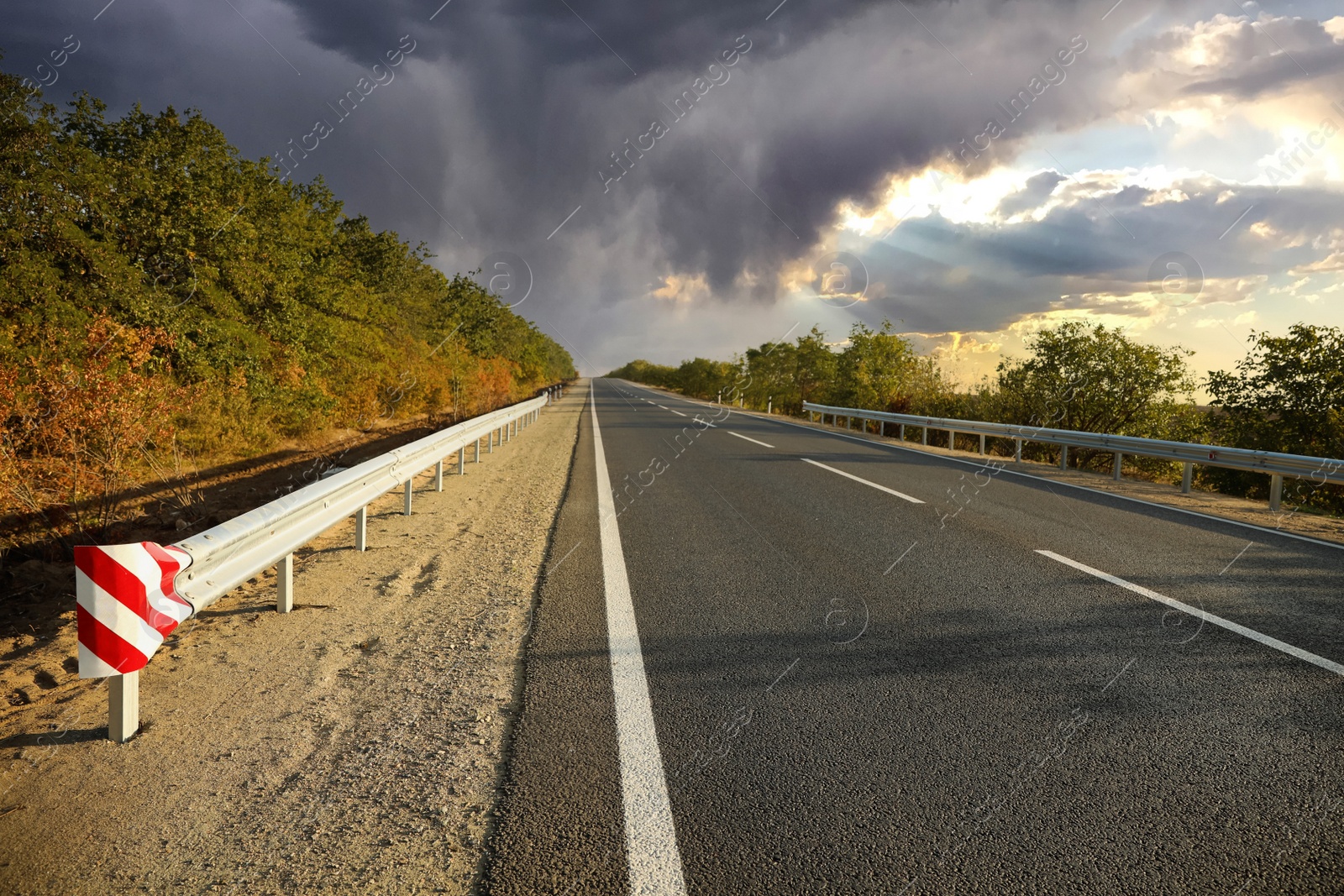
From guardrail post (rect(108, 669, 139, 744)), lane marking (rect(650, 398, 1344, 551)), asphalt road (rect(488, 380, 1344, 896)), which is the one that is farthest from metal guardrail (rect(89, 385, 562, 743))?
lane marking (rect(650, 398, 1344, 551))

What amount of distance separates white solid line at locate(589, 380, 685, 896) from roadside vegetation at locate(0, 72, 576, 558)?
7.20m

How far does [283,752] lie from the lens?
9.23ft

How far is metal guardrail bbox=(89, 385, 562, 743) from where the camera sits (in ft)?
9.68

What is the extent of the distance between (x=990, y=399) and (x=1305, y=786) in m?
23.9

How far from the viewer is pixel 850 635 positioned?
4.07 metres

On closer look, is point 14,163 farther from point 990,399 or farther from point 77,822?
point 990,399

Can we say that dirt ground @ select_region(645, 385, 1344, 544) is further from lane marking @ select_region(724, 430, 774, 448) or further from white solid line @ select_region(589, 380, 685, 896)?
white solid line @ select_region(589, 380, 685, 896)

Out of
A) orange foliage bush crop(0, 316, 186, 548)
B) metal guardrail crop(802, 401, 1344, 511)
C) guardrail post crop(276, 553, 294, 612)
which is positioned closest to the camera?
guardrail post crop(276, 553, 294, 612)

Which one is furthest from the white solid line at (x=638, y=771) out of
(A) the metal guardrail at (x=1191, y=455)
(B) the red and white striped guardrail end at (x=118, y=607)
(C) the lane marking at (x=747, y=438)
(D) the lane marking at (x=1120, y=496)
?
(C) the lane marking at (x=747, y=438)

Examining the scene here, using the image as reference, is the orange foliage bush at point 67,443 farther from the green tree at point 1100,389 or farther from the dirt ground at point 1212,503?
the green tree at point 1100,389

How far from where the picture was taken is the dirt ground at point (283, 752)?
2168 millimetres

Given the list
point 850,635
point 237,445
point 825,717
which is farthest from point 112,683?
point 237,445

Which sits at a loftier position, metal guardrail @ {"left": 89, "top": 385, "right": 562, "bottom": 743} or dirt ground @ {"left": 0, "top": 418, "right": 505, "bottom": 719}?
metal guardrail @ {"left": 89, "top": 385, "right": 562, "bottom": 743}

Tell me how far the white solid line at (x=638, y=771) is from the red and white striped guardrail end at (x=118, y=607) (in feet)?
6.63
